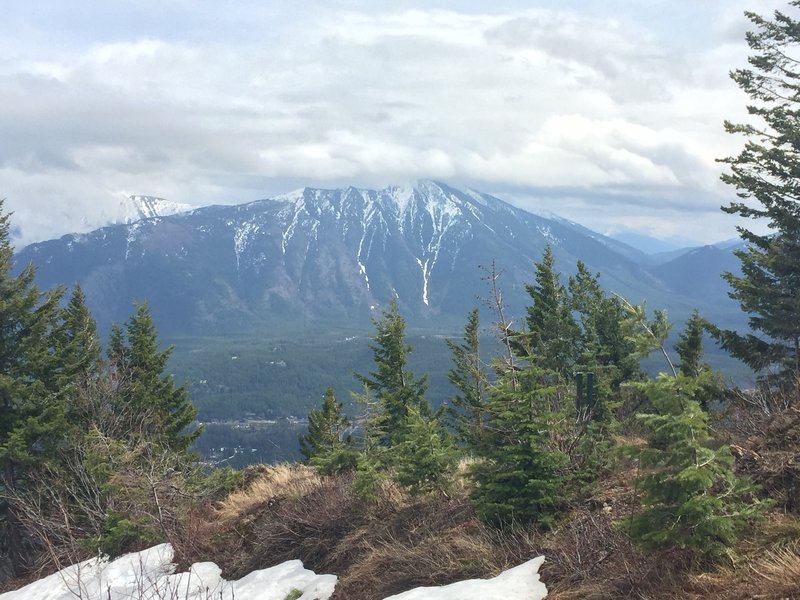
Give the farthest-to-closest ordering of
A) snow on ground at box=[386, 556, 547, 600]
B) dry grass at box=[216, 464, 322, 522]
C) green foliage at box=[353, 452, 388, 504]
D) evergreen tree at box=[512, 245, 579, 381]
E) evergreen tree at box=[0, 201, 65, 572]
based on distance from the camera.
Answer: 1. evergreen tree at box=[512, 245, 579, 381]
2. evergreen tree at box=[0, 201, 65, 572]
3. dry grass at box=[216, 464, 322, 522]
4. green foliage at box=[353, 452, 388, 504]
5. snow on ground at box=[386, 556, 547, 600]

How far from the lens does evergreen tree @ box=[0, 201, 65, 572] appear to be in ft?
62.2

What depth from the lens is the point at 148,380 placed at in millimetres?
28281

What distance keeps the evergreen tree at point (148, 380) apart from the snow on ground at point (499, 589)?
877 inches

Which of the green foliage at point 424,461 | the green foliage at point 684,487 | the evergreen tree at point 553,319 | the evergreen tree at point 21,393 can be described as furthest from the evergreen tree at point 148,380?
the green foliage at point 684,487

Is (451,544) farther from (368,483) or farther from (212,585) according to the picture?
(212,585)

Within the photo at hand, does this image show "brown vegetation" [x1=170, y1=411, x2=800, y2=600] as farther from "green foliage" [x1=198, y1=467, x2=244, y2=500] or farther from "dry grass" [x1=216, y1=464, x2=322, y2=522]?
"green foliage" [x1=198, y1=467, x2=244, y2=500]

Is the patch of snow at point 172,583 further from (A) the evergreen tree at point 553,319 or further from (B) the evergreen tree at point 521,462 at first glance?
(A) the evergreen tree at point 553,319

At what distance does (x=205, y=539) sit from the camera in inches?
441

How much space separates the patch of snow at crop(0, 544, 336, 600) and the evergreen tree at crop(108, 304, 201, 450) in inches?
614

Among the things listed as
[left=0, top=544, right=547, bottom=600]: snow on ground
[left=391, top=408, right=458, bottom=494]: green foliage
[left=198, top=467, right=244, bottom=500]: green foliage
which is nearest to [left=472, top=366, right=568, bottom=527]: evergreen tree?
[left=0, top=544, right=547, bottom=600]: snow on ground

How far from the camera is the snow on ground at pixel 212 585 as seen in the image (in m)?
6.26

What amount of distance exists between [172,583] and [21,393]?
12.8 metres

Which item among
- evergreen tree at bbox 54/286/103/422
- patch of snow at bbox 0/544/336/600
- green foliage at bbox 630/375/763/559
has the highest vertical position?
green foliage at bbox 630/375/763/559

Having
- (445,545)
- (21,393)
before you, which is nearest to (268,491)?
(445,545)
